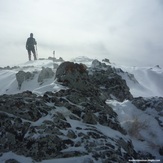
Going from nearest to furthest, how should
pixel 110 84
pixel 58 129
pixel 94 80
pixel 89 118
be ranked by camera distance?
pixel 58 129 < pixel 89 118 < pixel 110 84 < pixel 94 80

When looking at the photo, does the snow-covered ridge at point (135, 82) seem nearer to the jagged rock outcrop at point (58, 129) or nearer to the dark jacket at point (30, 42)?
the dark jacket at point (30, 42)

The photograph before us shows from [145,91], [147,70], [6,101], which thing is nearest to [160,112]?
[6,101]

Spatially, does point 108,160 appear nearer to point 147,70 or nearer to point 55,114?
point 55,114

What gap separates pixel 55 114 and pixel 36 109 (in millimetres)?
526

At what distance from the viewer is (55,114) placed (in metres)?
7.81

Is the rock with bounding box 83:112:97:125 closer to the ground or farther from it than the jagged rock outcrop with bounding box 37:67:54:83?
closer to the ground

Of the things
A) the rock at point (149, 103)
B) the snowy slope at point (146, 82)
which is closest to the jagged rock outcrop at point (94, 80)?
the rock at point (149, 103)

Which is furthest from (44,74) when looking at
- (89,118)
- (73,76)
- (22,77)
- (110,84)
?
(89,118)

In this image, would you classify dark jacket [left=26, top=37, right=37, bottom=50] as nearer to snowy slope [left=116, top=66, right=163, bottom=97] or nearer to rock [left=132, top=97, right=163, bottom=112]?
snowy slope [left=116, top=66, right=163, bottom=97]

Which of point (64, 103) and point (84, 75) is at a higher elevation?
point (84, 75)

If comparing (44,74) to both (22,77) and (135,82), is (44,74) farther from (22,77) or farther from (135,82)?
(135,82)

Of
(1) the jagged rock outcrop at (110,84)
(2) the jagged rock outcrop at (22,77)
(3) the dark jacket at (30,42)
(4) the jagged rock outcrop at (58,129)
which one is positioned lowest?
(4) the jagged rock outcrop at (58,129)

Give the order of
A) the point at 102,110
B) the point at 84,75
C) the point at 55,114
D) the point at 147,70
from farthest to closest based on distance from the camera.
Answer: the point at 147,70 < the point at 84,75 < the point at 102,110 < the point at 55,114

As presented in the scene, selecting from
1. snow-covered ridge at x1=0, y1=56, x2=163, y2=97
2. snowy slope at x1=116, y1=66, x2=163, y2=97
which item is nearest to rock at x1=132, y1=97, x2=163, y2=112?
snow-covered ridge at x1=0, y1=56, x2=163, y2=97
